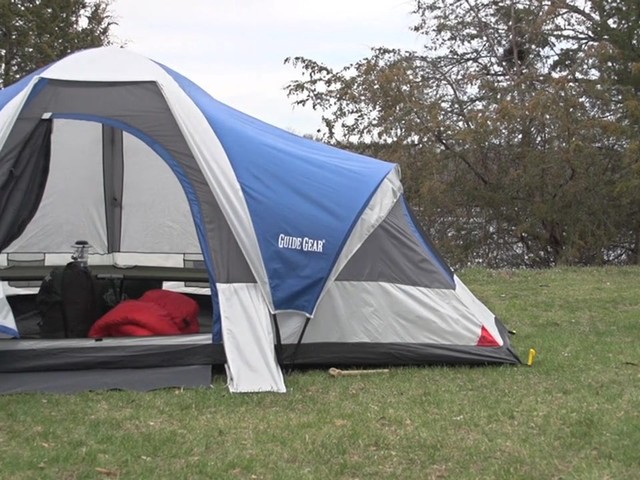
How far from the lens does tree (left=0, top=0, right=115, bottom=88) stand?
816 inches

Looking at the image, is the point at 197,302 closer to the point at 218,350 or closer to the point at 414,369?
the point at 218,350

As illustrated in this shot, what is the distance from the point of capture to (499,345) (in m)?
5.59

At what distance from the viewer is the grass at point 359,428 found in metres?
3.71

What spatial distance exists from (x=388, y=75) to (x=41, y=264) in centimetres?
812

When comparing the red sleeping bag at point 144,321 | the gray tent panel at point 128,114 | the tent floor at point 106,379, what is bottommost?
the tent floor at point 106,379

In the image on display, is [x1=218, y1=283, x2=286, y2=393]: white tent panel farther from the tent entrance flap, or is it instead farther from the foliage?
the foliage

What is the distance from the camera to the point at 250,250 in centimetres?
518

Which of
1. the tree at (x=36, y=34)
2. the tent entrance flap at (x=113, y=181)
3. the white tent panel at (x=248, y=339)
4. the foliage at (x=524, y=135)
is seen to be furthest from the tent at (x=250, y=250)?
the tree at (x=36, y=34)

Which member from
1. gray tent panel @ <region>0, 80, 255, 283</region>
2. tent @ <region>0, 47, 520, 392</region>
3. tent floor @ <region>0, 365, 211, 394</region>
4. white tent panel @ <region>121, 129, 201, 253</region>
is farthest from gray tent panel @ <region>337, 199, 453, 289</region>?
white tent panel @ <region>121, 129, 201, 253</region>

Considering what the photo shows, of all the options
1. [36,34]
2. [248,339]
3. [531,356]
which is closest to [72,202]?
[248,339]

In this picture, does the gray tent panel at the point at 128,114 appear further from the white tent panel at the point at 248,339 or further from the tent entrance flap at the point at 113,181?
the tent entrance flap at the point at 113,181

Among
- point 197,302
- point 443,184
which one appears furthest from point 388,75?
point 197,302

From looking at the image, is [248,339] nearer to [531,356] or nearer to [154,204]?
[531,356]

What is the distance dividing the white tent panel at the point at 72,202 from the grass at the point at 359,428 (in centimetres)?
332
